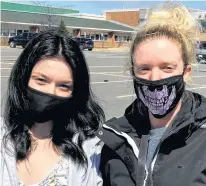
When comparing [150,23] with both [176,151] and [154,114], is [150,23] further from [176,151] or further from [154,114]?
[176,151]

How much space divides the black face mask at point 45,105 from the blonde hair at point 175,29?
0.56 meters

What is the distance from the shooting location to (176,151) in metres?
2.06

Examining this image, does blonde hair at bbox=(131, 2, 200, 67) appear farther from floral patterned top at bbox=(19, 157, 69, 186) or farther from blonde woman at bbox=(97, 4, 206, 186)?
floral patterned top at bbox=(19, 157, 69, 186)

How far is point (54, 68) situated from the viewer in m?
2.45

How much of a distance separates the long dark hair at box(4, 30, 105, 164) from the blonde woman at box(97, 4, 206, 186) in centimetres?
31

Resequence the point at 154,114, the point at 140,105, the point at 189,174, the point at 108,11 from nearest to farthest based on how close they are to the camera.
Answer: the point at 189,174, the point at 154,114, the point at 140,105, the point at 108,11

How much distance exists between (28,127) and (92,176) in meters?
0.51

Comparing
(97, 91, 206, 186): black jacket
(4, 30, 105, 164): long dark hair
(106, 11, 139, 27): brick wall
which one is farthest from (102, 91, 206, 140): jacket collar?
(106, 11, 139, 27): brick wall

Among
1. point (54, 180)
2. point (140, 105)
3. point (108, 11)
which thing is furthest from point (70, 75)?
point (108, 11)

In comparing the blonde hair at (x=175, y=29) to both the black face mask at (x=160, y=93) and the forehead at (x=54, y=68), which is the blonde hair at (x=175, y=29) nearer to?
the black face mask at (x=160, y=93)

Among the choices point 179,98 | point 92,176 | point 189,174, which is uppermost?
point 179,98

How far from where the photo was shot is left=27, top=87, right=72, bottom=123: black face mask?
250 centimetres

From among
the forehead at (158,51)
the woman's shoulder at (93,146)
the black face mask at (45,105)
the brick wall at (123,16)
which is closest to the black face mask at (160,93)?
the forehead at (158,51)

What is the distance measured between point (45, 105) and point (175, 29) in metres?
0.89
